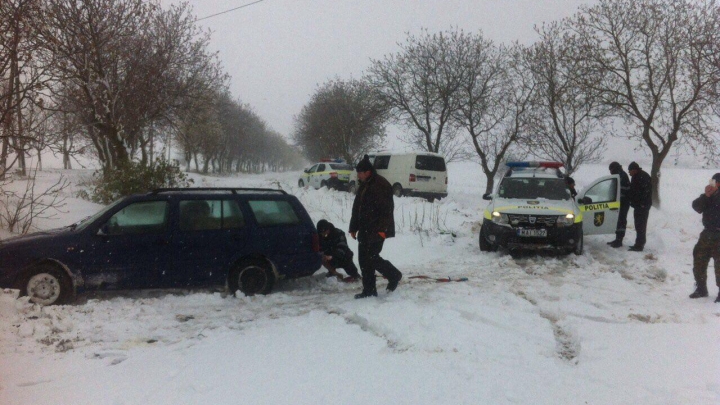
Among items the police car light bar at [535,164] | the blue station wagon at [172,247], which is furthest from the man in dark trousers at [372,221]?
the police car light bar at [535,164]

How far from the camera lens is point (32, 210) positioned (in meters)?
8.83

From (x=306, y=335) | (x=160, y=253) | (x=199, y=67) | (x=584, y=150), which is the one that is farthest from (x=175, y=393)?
(x=584, y=150)

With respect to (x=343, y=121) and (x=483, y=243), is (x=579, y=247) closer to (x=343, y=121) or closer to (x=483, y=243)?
(x=483, y=243)

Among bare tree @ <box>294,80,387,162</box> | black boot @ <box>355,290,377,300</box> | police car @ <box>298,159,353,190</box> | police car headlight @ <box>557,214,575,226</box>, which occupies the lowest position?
black boot @ <box>355,290,377,300</box>

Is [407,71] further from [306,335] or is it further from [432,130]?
[306,335]

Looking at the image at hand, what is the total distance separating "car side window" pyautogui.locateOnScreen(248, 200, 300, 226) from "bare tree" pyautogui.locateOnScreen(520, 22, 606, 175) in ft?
61.0

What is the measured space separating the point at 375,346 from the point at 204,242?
3029 mm

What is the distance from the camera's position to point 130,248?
18.9 feet

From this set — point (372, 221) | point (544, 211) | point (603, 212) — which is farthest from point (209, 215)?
point (603, 212)

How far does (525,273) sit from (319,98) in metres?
37.4

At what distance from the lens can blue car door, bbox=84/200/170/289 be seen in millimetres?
5641

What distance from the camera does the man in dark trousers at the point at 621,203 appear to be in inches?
401

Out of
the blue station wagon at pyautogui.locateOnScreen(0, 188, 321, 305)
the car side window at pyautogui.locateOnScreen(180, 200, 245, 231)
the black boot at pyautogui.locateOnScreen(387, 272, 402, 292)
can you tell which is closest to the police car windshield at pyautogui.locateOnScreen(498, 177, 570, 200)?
the black boot at pyautogui.locateOnScreen(387, 272, 402, 292)

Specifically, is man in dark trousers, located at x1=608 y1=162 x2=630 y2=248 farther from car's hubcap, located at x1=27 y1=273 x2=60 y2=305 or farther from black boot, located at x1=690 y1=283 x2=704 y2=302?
car's hubcap, located at x1=27 y1=273 x2=60 y2=305
